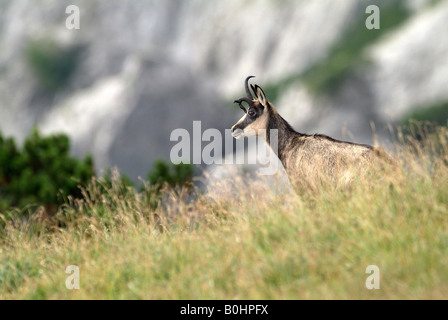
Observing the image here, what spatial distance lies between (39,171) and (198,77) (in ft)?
520

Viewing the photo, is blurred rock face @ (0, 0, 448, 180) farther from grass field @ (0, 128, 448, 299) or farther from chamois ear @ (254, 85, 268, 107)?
grass field @ (0, 128, 448, 299)

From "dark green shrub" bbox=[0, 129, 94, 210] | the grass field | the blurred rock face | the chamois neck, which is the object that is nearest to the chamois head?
the chamois neck

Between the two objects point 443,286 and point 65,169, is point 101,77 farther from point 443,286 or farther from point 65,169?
point 443,286

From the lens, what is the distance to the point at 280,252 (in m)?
8.02

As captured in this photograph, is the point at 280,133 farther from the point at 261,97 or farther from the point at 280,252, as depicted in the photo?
the point at 280,252

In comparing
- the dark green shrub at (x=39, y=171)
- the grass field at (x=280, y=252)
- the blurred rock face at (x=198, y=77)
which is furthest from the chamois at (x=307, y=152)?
the blurred rock face at (x=198, y=77)

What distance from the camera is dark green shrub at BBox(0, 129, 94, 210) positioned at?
2816 centimetres

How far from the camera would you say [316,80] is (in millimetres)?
167625

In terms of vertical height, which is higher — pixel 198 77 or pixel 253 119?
pixel 198 77

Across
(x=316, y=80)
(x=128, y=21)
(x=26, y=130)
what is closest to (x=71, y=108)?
(x=26, y=130)

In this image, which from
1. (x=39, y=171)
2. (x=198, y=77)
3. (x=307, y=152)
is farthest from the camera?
(x=198, y=77)

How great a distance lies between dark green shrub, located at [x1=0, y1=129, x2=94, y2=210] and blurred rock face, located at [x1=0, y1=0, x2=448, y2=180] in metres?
93.0

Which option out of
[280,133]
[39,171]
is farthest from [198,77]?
[280,133]
